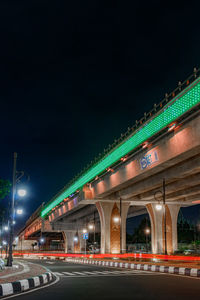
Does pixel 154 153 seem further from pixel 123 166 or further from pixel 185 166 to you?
pixel 123 166

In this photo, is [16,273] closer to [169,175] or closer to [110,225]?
[169,175]

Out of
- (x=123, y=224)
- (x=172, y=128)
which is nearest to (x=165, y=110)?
(x=172, y=128)

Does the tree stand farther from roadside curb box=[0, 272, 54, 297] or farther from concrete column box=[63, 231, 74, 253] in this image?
concrete column box=[63, 231, 74, 253]

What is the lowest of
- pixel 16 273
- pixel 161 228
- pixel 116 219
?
pixel 16 273

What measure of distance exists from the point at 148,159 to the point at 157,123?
393cm

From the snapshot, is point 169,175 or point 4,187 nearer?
point 4,187

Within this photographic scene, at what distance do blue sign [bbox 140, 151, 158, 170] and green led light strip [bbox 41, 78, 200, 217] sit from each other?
1.21 meters

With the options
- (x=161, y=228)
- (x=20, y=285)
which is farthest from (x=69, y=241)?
(x=20, y=285)

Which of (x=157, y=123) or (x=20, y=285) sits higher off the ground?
(x=157, y=123)

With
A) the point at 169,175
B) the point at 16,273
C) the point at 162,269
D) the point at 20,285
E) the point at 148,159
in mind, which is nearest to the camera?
the point at 20,285

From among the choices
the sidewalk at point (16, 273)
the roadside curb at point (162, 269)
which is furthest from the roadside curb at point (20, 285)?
the roadside curb at point (162, 269)

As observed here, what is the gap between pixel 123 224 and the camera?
163ft

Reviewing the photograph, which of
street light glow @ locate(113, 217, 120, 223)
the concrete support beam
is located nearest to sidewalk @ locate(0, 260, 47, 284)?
the concrete support beam

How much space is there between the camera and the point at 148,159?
97.4 ft
